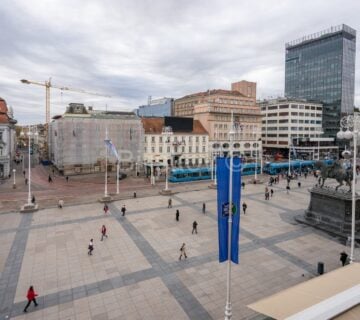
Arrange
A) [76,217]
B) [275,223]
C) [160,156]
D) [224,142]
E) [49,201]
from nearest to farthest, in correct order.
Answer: [275,223] → [76,217] → [49,201] → [160,156] → [224,142]

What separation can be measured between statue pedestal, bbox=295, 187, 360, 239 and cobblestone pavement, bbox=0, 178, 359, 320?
1.43 m

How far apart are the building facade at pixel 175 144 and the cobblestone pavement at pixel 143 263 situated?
3650 centimetres

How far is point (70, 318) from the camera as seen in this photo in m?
13.4

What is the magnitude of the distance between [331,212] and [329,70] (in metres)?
103

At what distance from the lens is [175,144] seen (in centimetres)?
6462

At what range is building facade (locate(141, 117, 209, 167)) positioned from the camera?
6750cm

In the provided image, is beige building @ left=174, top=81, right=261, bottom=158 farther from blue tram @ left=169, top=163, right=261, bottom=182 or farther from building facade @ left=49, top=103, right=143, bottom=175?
building facade @ left=49, top=103, right=143, bottom=175

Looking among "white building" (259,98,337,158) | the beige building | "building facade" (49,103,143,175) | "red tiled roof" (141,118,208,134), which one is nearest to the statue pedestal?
the beige building

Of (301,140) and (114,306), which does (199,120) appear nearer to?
(301,140)

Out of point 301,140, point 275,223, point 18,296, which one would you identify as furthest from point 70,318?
point 301,140

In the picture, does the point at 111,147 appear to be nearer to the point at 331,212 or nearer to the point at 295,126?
the point at 331,212

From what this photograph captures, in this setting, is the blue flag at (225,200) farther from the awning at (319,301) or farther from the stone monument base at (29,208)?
the stone monument base at (29,208)

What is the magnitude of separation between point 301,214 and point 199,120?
51.5m

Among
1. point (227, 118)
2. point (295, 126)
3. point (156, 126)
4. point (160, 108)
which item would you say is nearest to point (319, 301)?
point (156, 126)
